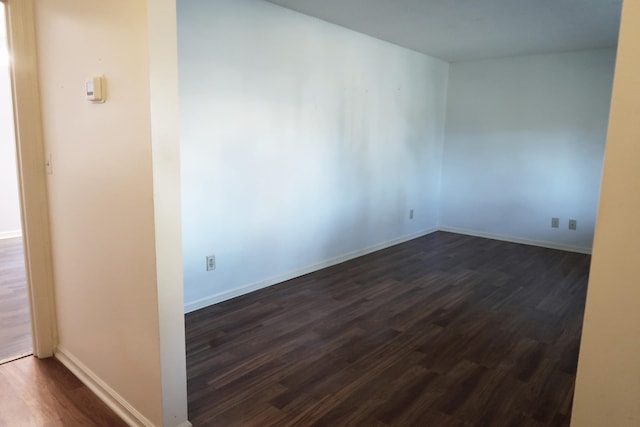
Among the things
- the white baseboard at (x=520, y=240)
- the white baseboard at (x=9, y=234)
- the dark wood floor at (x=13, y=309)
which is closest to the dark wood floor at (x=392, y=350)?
the dark wood floor at (x=13, y=309)

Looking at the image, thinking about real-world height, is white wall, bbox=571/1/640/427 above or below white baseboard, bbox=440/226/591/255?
above

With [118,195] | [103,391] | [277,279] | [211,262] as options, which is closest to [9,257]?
[211,262]

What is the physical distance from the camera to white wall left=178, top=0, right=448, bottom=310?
3.05m

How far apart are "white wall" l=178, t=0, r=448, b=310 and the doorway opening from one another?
1.11m

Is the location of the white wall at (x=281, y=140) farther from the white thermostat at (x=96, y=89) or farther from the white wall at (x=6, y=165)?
the white wall at (x=6, y=165)

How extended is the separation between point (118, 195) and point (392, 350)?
188 cm

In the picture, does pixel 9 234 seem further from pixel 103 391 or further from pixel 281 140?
pixel 103 391

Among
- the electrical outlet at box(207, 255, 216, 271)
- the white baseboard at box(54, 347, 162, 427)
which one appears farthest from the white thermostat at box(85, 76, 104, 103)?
the electrical outlet at box(207, 255, 216, 271)

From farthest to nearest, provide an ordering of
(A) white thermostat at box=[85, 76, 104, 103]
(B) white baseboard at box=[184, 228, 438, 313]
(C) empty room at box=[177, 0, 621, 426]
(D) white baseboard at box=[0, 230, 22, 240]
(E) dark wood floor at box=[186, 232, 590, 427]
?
(D) white baseboard at box=[0, 230, 22, 240] → (B) white baseboard at box=[184, 228, 438, 313] → (C) empty room at box=[177, 0, 621, 426] → (E) dark wood floor at box=[186, 232, 590, 427] → (A) white thermostat at box=[85, 76, 104, 103]

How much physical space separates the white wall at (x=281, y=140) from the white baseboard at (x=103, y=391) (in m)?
0.92

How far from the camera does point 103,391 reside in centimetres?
211

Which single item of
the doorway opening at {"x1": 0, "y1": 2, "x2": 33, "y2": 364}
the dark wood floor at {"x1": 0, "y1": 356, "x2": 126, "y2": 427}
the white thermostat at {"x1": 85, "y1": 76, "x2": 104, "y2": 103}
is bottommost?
the dark wood floor at {"x1": 0, "y1": 356, "x2": 126, "y2": 427}

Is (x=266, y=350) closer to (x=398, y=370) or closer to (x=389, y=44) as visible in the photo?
(x=398, y=370)

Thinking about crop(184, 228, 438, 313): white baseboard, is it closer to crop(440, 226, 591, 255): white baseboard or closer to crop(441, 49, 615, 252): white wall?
crop(440, 226, 591, 255): white baseboard
